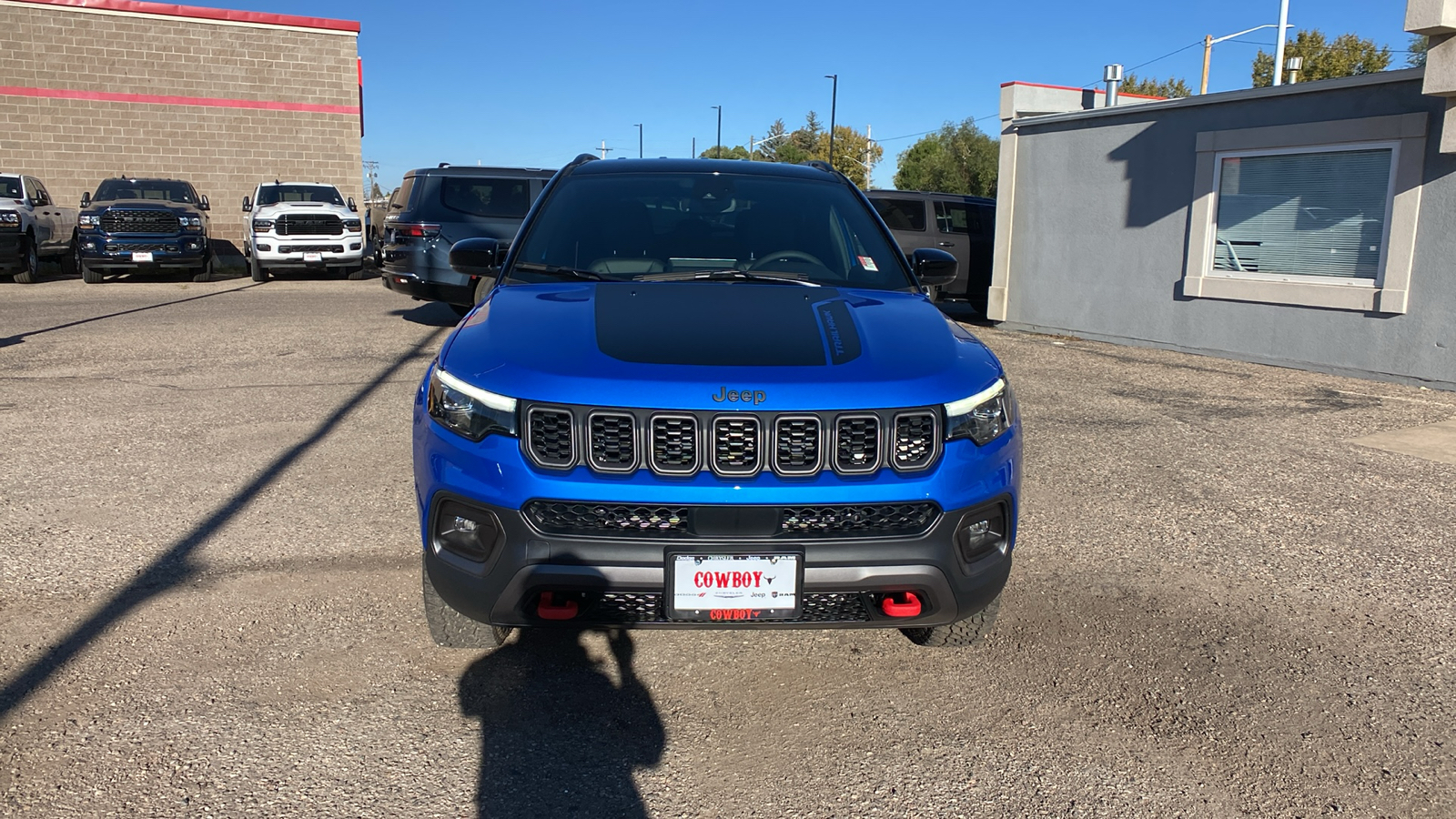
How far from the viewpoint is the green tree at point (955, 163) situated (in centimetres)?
6631

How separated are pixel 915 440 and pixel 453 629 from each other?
5.23 feet

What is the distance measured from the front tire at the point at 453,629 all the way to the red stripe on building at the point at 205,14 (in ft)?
88.5

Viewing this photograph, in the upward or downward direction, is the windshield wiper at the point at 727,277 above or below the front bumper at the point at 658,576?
above

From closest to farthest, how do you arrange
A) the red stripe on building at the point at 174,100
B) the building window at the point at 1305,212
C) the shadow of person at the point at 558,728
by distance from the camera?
the shadow of person at the point at 558,728
the building window at the point at 1305,212
the red stripe on building at the point at 174,100

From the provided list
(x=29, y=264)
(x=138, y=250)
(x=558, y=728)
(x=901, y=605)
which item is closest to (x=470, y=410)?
(x=558, y=728)

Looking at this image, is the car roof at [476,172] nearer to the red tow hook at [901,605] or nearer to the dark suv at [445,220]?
the dark suv at [445,220]

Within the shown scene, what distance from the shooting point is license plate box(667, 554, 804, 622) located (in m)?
2.90

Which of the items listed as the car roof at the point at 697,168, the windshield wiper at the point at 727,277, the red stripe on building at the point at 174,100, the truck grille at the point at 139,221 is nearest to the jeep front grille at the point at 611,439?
the windshield wiper at the point at 727,277

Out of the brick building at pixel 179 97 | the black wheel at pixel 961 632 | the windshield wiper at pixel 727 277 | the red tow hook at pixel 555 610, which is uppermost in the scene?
the brick building at pixel 179 97

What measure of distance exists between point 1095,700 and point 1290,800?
661mm

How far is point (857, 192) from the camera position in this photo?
496cm

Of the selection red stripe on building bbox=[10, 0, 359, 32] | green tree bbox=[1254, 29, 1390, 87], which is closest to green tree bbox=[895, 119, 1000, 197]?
green tree bbox=[1254, 29, 1390, 87]

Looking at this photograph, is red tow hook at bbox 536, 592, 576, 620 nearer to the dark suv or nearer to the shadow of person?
the shadow of person

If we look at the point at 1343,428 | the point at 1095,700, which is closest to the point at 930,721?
the point at 1095,700
